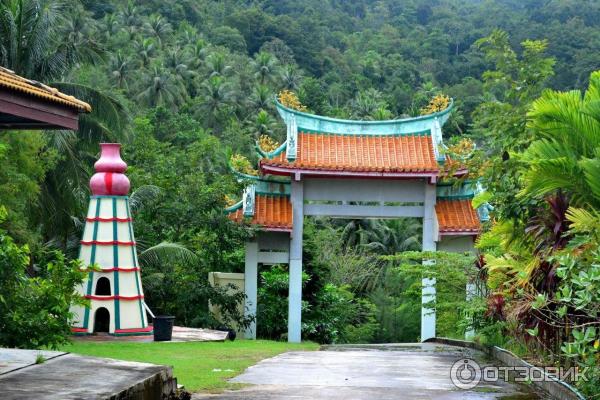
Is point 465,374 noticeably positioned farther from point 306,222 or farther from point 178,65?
point 178,65

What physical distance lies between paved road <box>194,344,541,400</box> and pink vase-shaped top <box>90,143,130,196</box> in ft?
17.4

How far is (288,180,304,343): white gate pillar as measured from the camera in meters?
21.4

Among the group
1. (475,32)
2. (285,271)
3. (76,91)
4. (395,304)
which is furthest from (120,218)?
(475,32)

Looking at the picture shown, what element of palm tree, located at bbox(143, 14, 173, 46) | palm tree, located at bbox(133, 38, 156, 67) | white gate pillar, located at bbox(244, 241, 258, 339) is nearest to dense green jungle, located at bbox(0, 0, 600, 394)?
white gate pillar, located at bbox(244, 241, 258, 339)

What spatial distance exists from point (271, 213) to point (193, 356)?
322 inches

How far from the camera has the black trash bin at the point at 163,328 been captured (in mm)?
17219

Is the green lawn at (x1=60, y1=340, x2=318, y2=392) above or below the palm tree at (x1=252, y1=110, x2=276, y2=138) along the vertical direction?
below

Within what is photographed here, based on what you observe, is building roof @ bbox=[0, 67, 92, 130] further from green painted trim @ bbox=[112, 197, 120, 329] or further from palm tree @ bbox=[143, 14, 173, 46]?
palm tree @ bbox=[143, 14, 173, 46]

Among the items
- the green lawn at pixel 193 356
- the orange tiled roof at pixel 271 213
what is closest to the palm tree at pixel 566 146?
the green lawn at pixel 193 356

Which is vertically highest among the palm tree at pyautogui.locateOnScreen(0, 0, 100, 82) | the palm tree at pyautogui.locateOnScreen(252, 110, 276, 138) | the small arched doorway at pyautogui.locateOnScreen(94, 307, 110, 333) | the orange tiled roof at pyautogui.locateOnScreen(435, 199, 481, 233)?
the palm tree at pyautogui.locateOnScreen(252, 110, 276, 138)

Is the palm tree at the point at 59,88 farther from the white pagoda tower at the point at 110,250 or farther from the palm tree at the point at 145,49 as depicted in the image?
the palm tree at the point at 145,49

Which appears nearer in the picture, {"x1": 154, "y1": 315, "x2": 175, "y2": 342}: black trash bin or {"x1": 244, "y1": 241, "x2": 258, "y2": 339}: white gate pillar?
{"x1": 154, "y1": 315, "x2": 175, "y2": 342}: black trash bin

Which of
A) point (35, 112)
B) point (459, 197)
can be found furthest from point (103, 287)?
point (35, 112)

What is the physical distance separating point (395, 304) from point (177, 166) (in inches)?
548
